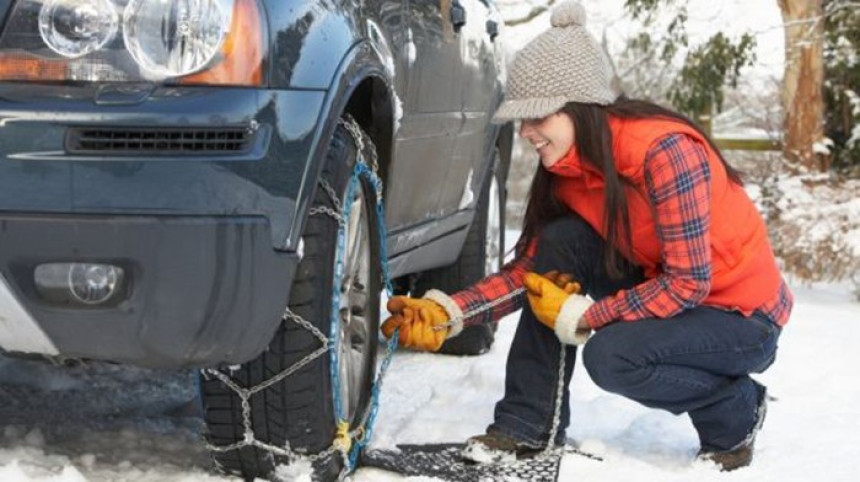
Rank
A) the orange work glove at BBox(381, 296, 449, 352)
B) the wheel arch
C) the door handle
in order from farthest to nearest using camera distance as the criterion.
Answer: the door handle
the orange work glove at BBox(381, 296, 449, 352)
the wheel arch

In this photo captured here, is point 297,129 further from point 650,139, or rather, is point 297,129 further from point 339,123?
point 650,139

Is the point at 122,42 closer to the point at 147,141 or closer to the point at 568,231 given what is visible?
the point at 147,141

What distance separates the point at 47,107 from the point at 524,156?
84.1 feet

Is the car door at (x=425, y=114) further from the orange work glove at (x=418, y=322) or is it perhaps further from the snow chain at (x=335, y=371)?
the snow chain at (x=335, y=371)

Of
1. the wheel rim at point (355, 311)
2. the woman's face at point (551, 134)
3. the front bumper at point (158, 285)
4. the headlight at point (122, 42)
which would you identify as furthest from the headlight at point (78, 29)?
the woman's face at point (551, 134)

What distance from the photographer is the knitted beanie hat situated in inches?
131

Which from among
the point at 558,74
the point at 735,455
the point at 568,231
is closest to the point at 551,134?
the point at 558,74

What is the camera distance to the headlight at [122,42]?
2492mm

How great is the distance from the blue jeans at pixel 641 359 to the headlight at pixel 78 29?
1483 millimetres

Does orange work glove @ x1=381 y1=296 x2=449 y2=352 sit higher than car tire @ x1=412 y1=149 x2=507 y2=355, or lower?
higher

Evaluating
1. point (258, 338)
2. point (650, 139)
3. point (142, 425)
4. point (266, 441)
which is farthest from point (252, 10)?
point (142, 425)

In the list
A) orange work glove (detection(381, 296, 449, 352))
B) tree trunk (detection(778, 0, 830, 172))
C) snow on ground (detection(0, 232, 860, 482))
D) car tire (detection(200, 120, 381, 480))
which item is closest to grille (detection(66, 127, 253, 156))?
car tire (detection(200, 120, 381, 480))

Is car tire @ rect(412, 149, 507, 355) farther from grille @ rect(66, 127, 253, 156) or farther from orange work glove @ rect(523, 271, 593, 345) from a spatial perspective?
grille @ rect(66, 127, 253, 156)

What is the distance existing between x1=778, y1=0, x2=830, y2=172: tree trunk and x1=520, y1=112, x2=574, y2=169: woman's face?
8.94 metres
